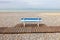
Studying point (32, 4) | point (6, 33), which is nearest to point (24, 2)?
point (32, 4)

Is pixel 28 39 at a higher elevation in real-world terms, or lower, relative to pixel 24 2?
lower

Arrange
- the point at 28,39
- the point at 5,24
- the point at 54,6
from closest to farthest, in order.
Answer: the point at 28,39
the point at 5,24
the point at 54,6

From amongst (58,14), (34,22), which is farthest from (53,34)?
(58,14)

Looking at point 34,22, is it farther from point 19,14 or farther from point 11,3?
point 11,3

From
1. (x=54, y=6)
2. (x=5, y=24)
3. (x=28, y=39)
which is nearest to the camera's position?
(x=28, y=39)

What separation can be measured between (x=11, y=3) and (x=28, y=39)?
0.50 metres

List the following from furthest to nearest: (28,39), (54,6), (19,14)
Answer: (54,6), (19,14), (28,39)

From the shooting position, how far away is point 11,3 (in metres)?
1.29

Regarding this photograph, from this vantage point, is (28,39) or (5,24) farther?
(5,24)

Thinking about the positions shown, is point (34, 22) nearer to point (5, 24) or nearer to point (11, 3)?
point (5, 24)

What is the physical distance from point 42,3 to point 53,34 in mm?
431

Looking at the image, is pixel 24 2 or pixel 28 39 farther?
pixel 24 2

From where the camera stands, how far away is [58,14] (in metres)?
1.21

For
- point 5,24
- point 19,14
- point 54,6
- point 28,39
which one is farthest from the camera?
point 54,6
